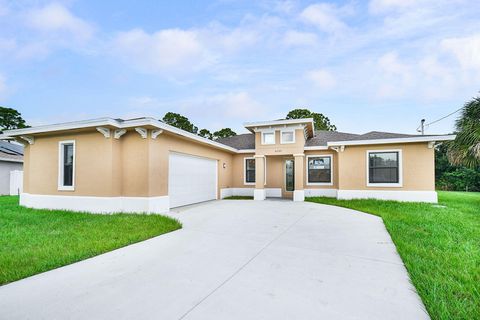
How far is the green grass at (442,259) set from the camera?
2.37 metres

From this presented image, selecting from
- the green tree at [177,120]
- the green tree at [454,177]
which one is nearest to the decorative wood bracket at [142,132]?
the green tree at [177,120]

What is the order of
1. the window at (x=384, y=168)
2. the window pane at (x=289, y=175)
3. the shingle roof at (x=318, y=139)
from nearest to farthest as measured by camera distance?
the window at (x=384, y=168)
the shingle roof at (x=318, y=139)
the window pane at (x=289, y=175)

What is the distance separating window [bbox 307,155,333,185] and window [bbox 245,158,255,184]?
3.41 m

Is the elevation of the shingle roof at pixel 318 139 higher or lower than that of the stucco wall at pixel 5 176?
higher

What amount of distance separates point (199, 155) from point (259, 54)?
583 centimetres

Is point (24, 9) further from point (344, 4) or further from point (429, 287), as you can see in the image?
point (429, 287)

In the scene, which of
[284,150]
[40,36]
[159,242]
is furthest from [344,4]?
[40,36]

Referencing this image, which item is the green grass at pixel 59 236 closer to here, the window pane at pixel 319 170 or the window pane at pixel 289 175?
the window pane at pixel 289 175

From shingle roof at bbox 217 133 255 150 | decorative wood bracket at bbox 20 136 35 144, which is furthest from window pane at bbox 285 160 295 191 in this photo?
decorative wood bracket at bbox 20 136 35 144

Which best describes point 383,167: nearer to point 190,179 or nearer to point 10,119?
point 190,179

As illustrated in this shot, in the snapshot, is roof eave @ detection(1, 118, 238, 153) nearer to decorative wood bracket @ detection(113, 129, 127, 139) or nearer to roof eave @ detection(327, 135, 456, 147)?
decorative wood bracket @ detection(113, 129, 127, 139)

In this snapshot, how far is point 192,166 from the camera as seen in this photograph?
1086 cm

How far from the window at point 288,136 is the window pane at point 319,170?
83.2 inches

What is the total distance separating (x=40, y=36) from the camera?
32.4ft
